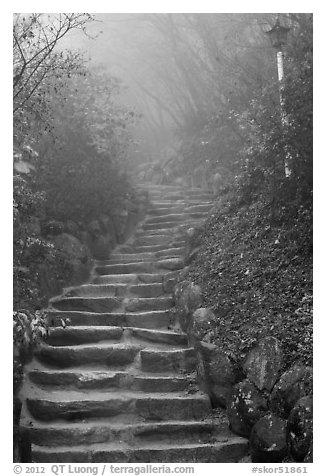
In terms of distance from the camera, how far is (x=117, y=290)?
9.02 metres

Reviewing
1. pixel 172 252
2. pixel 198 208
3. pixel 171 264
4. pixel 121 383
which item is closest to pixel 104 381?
pixel 121 383

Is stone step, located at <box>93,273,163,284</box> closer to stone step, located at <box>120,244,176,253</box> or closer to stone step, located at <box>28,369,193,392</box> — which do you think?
stone step, located at <box>120,244,176,253</box>

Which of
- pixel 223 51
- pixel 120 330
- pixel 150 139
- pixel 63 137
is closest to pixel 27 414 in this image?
pixel 120 330

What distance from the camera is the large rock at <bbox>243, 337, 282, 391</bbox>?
5.71m

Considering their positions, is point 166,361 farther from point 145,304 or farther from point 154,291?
point 154,291

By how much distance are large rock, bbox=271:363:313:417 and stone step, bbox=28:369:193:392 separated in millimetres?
1543

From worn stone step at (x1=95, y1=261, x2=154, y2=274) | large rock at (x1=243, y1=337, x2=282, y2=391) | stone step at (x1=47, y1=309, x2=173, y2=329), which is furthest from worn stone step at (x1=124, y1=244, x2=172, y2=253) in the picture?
large rock at (x1=243, y1=337, x2=282, y2=391)

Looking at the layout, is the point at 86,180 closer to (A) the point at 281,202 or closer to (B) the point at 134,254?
(B) the point at 134,254

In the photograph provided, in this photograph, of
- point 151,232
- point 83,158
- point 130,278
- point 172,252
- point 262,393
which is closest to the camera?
point 262,393

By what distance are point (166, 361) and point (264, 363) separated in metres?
1.65

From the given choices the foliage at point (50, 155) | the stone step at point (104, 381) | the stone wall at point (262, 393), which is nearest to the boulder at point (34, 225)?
the foliage at point (50, 155)

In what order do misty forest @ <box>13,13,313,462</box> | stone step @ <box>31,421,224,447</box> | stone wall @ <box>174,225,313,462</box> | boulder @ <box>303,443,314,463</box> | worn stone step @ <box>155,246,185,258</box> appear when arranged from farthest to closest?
worn stone step @ <box>155,246,185,258</box> < stone step @ <box>31,421,224,447</box> < misty forest @ <box>13,13,313,462</box> < stone wall @ <box>174,225,313,462</box> < boulder @ <box>303,443,314,463</box>

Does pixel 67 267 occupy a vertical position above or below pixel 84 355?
above

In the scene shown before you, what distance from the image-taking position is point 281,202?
291 inches
